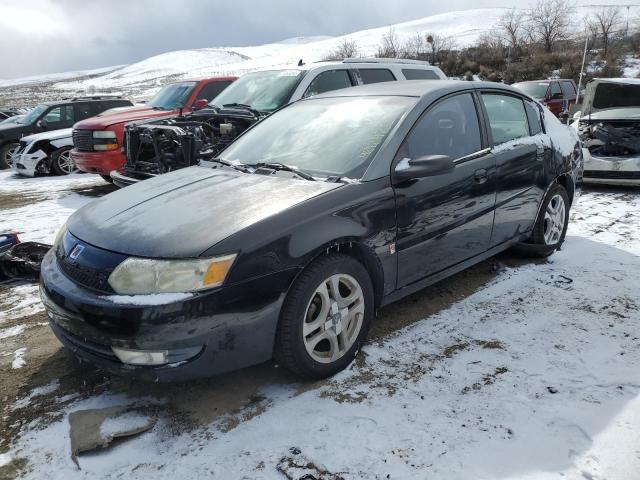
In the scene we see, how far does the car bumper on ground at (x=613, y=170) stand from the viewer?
710 centimetres

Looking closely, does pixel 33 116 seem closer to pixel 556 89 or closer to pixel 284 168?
pixel 284 168

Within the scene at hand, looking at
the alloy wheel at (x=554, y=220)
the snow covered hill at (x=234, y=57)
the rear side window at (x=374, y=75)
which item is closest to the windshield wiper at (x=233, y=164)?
the alloy wheel at (x=554, y=220)

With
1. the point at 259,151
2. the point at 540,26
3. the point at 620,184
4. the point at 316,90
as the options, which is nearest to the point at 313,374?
the point at 259,151

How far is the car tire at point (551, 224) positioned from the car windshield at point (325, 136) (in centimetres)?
188

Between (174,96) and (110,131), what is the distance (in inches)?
69.5

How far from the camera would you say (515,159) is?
402cm

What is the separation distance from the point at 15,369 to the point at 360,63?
583 centimetres

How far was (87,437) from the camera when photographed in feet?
7.77

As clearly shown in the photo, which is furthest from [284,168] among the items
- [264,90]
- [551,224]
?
[264,90]

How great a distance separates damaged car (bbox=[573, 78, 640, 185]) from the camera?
7.20m

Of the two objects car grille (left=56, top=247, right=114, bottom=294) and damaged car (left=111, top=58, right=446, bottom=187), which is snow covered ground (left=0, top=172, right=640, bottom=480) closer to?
car grille (left=56, top=247, right=114, bottom=294)

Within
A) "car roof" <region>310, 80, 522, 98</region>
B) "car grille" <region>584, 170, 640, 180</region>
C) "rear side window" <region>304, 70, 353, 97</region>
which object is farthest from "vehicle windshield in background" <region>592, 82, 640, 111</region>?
"car roof" <region>310, 80, 522, 98</region>

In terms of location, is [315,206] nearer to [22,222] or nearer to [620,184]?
[22,222]

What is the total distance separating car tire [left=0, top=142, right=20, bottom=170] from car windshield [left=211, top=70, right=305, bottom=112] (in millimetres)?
7664
